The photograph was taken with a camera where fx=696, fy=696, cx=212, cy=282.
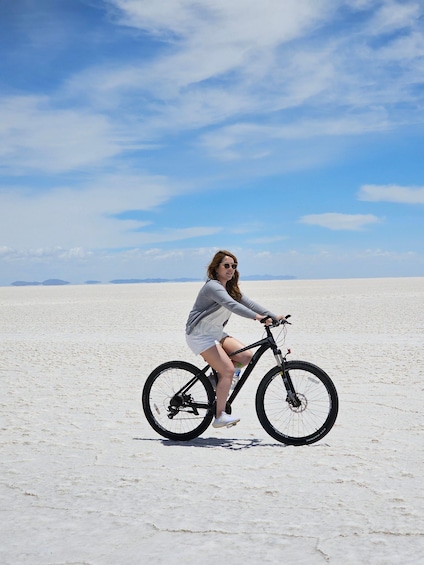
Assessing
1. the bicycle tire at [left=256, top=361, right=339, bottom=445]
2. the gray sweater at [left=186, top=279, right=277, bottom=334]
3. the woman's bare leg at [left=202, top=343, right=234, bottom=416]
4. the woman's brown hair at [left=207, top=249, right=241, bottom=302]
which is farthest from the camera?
the woman's brown hair at [left=207, top=249, right=241, bottom=302]

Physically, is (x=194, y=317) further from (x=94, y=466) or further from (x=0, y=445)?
(x=0, y=445)

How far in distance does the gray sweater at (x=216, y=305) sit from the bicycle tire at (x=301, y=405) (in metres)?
0.58

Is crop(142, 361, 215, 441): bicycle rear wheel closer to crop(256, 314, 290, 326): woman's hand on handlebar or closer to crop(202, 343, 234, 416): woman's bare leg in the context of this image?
crop(202, 343, 234, 416): woman's bare leg

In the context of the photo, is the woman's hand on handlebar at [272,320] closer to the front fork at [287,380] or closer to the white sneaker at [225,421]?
the front fork at [287,380]

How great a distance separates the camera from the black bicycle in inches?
239

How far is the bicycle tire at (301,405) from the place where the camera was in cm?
601

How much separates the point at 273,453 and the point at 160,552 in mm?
2377

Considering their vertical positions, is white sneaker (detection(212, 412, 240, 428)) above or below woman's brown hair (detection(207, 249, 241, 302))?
below

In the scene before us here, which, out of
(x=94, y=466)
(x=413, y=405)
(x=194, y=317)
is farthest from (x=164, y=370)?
(x=413, y=405)

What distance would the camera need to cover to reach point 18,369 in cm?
1175

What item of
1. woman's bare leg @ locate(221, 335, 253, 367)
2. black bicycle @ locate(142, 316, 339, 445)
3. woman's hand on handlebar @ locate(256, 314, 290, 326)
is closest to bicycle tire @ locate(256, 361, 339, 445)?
black bicycle @ locate(142, 316, 339, 445)

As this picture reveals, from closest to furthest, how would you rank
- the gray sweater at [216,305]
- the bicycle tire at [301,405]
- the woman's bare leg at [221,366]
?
the gray sweater at [216,305], the bicycle tire at [301,405], the woman's bare leg at [221,366]

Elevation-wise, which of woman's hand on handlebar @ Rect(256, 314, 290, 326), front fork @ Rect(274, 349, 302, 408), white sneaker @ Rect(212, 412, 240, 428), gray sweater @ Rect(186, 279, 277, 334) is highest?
gray sweater @ Rect(186, 279, 277, 334)

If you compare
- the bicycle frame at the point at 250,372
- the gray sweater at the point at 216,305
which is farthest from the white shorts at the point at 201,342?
the bicycle frame at the point at 250,372
